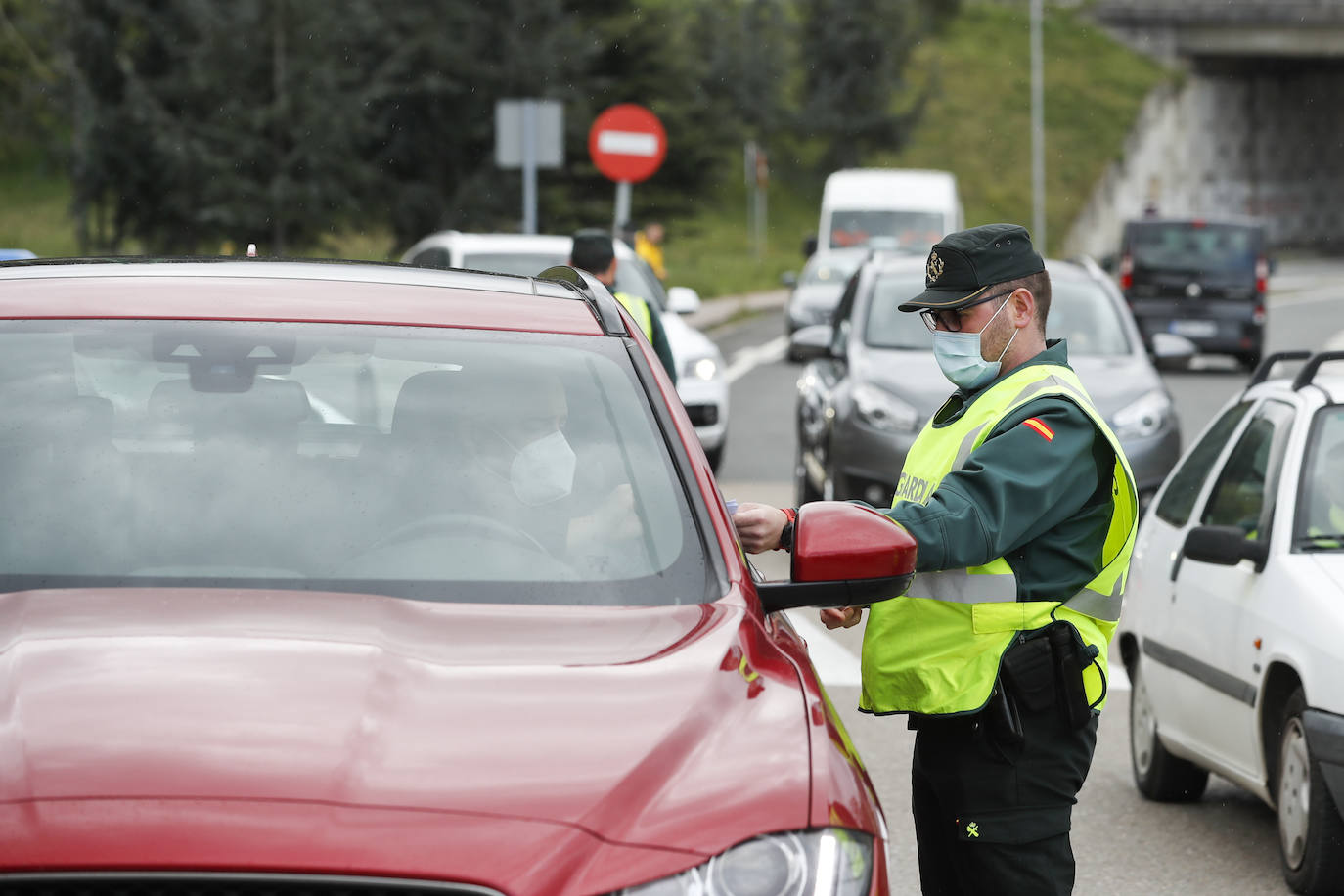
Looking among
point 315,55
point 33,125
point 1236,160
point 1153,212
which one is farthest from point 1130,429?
A: point 1236,160

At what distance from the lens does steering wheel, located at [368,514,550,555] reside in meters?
3.56

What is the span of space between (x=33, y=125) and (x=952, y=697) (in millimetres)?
52716

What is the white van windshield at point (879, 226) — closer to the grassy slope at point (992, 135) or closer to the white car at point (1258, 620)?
the grassy slope at point (992, 135)

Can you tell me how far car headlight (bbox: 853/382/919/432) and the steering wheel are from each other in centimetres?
788

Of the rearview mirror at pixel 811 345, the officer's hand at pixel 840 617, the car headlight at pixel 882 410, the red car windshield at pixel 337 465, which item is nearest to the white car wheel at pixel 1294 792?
the officer's hand at pixel 840 617

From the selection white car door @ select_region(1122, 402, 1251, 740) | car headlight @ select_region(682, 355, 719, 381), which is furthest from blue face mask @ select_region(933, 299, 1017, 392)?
car headlight @ select_region(682, 355, 719, 381)

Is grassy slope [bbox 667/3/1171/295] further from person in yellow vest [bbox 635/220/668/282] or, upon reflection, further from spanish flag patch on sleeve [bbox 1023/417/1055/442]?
spanish flag patch on sleeve [bbox 1023/417/1055/442]

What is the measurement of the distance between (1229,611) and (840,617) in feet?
7.54

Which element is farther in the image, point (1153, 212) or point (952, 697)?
point (1153, 212)

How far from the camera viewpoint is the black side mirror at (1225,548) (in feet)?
19.4

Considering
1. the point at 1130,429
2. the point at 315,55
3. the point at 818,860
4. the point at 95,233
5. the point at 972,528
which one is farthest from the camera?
the point at 95,233

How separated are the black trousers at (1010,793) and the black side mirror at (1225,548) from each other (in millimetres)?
2332

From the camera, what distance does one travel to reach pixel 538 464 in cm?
376

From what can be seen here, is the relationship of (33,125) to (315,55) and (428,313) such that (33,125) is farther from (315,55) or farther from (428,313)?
(428,313)
